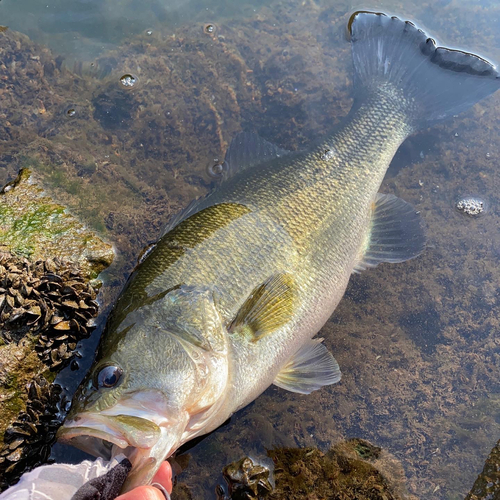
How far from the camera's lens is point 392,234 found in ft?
11.7

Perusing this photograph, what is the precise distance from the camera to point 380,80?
395 centimetres

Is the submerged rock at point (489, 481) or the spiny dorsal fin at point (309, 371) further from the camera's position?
the spiny dorsal fin at point (309, 371)

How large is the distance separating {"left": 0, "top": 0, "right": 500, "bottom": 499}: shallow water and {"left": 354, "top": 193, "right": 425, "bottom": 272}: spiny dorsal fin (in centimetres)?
30

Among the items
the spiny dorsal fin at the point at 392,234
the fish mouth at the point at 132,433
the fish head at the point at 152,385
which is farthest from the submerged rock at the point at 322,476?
the spiny dorsal fin at the point at 392,234

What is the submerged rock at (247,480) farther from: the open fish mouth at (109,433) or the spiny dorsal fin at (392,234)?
the spiny dorsal fin at (392,234)

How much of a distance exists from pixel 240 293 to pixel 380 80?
8.76 feet

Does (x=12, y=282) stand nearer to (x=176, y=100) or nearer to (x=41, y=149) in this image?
(x=41, y=149)

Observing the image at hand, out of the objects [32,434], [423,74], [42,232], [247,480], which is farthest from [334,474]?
[423,74]

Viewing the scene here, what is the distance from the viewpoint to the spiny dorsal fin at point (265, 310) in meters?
2.61

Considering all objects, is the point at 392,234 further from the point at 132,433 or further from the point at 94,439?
the point at 94,439

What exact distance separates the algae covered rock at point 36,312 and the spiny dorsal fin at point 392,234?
222 centimetres

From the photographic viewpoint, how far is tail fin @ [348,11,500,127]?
12.8 ft

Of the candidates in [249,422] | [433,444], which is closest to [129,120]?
[249,422]

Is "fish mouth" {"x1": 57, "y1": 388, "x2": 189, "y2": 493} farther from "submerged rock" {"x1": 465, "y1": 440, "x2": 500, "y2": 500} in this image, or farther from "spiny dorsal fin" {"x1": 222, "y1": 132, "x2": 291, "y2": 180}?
"spiny dorsal fin" {"x1": 222, "y1": 132, "x2": 291, "y2": 180}
